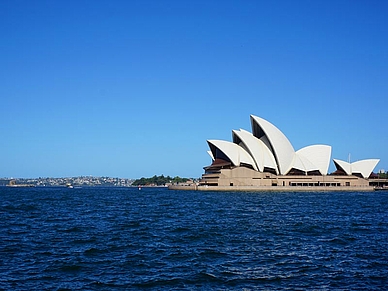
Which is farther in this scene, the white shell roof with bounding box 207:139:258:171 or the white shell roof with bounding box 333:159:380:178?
the white shell roof with bounding box 333:159:380:178

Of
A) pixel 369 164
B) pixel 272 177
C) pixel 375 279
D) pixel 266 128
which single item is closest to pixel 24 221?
pixel 375 279

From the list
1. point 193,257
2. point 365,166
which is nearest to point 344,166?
point 365,166

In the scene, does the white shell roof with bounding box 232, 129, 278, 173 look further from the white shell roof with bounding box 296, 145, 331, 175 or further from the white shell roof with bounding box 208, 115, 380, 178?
the white shell roof with bounding box 296, 145, 331, 175

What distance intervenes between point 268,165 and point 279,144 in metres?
5.10

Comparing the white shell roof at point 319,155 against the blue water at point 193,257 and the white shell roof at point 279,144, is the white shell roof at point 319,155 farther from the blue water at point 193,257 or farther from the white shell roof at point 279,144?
the blue water at point 193,257

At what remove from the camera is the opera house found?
83188mm

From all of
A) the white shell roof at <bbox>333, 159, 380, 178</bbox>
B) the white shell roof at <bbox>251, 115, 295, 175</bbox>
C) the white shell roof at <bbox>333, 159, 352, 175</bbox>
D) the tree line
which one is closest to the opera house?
the white shell roof at <bbox>251, 115, 295, 175</bbox>

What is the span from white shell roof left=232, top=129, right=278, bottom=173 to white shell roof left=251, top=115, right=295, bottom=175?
4.70 ft

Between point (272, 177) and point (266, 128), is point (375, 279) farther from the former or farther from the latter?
point (272, 177)

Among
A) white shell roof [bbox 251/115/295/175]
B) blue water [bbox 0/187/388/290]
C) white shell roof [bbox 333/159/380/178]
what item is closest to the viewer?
blue water [bbox 0/187/388/290]

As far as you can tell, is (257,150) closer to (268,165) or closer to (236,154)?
(268,165)

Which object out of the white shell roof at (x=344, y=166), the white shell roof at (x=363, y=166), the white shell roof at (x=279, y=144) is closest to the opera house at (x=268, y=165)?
the white shell roof at (x=279, y=144)

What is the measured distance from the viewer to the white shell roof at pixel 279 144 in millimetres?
80375

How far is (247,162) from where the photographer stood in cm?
8544
